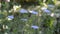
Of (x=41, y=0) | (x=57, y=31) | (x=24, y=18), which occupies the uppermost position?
(x=41, y=0)

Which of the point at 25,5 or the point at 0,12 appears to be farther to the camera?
the point at 25,5

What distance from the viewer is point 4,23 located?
8.53ft

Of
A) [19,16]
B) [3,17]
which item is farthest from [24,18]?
[3,17]

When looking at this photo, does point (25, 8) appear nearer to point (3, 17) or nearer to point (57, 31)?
point (3, 17)

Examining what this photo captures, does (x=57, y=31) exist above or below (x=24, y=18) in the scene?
below

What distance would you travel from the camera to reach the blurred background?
2.57 m

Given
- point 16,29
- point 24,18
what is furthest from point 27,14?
point 16,29

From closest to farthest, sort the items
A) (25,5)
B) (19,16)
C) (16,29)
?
1. (16,29)
2. (19,16)
3. (25,5)

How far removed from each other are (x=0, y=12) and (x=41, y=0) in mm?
590

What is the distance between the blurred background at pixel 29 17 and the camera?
257cm

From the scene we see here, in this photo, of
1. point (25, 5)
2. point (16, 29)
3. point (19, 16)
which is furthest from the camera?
point (25, 5)

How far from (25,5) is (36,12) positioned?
0.24 m

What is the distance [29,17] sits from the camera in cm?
272

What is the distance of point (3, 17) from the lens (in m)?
2.66
